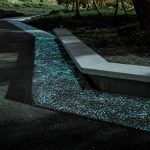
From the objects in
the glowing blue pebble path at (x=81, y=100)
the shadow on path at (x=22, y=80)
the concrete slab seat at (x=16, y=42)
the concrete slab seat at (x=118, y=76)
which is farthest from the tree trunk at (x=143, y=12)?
the concrete slab seat at (x=118, y=76)

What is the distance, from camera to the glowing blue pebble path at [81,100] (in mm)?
6164

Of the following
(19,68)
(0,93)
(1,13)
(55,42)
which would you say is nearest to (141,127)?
(0,93)

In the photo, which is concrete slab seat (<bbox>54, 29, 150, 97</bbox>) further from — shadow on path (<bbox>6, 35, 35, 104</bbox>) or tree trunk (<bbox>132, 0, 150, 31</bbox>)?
tree trunk (<bbox>132, 0, 150, 31</bbox>)

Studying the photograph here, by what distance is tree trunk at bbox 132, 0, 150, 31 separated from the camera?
13.8 metres

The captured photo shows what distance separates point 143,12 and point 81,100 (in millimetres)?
7759

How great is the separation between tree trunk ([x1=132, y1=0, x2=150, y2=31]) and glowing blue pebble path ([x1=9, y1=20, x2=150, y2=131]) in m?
5.01

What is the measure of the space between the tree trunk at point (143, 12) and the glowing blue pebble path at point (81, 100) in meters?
5.01

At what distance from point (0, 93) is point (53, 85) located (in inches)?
44.4

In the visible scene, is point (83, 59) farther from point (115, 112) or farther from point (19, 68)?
point (115, 112)

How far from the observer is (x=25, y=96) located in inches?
287

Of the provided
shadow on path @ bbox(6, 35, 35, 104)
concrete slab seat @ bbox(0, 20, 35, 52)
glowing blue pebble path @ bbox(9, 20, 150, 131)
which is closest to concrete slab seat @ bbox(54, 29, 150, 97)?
glowing blue pebble path @ bbox(9, 20, 150, 131)

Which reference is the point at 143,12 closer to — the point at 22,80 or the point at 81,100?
the point at 22,80

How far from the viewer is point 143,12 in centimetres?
1399

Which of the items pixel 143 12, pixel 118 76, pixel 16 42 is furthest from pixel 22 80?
pixel 143 12
